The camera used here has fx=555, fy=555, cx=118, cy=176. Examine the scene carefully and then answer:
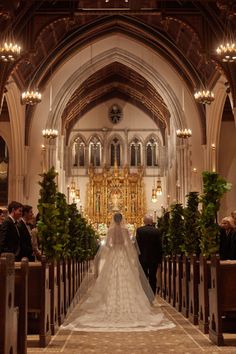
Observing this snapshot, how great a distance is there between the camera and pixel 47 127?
25.7 m

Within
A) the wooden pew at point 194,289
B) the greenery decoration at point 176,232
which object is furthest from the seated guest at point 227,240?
the greenery decoration at point 176,232

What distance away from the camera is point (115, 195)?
37.7 m

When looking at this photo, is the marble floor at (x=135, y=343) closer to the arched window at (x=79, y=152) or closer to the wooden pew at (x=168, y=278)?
the wooden pew at (x=168, y=278)

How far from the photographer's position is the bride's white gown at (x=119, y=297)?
27.3 ft

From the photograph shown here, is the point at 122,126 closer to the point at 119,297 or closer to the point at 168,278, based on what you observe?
the point at 168,278

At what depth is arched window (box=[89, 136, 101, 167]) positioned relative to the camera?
1547 inches

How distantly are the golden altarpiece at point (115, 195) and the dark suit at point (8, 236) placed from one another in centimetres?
Result: 2965

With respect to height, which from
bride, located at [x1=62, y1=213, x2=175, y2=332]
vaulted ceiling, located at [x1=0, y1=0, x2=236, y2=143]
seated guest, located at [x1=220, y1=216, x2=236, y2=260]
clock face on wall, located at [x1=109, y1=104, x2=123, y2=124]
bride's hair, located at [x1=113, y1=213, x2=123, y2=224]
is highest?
clock face on wall, located at [x1=109, y1=104, x2=123, y2=124]

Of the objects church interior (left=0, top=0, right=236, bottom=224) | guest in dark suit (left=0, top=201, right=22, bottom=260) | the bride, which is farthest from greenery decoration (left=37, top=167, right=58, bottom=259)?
church interior (left=0, top=0, right=236, bottom=224)

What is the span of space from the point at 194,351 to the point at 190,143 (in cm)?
1998

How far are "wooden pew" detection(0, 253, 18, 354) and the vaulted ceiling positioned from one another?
39.2ft

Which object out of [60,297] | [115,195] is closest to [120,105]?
[115,195]

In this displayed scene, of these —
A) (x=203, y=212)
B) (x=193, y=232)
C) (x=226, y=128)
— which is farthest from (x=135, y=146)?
(x=203, y=212)

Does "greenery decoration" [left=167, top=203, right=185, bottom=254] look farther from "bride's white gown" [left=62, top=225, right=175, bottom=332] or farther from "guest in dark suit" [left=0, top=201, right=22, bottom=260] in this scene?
"guest in dark suit" [left=0, top=201, right=22, bottom=260]
